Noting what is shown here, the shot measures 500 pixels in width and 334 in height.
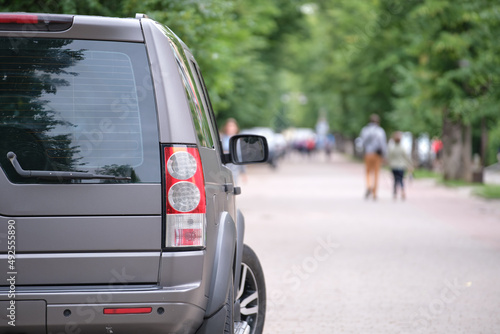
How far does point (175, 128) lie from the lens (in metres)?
4.00

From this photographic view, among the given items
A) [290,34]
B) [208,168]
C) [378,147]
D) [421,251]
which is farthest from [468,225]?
[290,34]

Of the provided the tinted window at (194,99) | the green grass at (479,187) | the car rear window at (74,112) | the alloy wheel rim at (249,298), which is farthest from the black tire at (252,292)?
the green grass at (479,187)

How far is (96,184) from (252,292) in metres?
1.91

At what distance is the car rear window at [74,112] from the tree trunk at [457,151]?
26.3 meters

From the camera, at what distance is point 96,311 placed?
3893 millimetres

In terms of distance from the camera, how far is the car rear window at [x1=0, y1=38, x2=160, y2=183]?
155 inches

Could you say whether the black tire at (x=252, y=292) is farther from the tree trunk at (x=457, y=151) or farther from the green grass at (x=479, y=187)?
the tree trunk at (x=457, y=151)

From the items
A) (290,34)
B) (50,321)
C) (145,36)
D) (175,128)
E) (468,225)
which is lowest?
(468,225)

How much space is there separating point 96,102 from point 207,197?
650mm

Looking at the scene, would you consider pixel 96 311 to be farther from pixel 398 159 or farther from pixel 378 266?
pixel 398 159

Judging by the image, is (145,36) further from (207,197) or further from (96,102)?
(207,197)

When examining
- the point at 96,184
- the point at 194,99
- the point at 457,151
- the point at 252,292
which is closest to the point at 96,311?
the point at 96,184

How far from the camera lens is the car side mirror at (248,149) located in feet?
17.3

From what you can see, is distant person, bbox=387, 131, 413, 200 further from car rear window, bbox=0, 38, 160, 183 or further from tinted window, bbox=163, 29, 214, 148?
car rear window, bbox=0, 38, 160, 183
